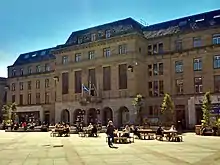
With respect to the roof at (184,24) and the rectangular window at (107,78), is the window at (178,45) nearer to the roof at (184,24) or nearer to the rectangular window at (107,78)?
the roof at (184,24)

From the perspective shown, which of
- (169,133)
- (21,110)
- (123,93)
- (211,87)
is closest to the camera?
(169,133)

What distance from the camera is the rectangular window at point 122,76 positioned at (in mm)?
58438

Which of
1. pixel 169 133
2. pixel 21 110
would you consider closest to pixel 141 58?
pixel 169 133

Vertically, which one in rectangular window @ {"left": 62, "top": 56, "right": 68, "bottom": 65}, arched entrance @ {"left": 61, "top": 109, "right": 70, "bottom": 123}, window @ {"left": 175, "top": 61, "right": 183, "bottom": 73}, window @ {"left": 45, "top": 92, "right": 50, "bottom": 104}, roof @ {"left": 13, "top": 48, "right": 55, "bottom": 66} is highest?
roof @ {"left": 13, "top": 48, "right": 55, "bottom": 66}

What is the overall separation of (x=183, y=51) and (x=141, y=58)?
733 centimetres

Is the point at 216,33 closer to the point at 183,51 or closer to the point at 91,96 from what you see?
the point at 183,51

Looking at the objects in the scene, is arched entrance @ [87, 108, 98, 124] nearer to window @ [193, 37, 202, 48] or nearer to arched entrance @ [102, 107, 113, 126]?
arched entrance @ [102, 107, 113, 126]

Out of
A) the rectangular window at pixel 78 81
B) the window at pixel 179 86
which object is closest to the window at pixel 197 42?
the window at pixel 179 86

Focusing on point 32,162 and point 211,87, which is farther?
point 211,87

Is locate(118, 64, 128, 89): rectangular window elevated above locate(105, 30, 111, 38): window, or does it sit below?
below

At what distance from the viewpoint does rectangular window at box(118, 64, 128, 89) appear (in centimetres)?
5844

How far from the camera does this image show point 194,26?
56.2 m

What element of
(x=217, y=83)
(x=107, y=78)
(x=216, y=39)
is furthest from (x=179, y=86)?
(x=107, y=78)

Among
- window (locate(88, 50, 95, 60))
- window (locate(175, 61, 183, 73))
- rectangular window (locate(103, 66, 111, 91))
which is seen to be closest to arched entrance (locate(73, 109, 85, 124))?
rectangular window (locate(103, 66, 111, 91))
